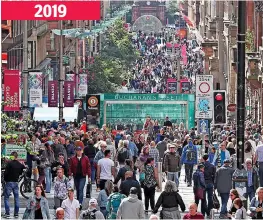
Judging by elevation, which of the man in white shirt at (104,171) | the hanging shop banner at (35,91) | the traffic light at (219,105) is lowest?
the man in white shirt at (104,171)

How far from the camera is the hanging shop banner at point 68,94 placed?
205ft

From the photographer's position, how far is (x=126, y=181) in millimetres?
27812

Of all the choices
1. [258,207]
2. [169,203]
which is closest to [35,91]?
[169,203]

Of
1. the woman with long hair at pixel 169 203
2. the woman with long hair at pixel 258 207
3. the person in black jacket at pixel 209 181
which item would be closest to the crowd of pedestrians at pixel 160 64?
the person in black jacket at pixel 209 181

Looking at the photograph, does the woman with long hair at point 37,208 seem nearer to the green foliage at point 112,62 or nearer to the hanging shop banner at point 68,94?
the hanging shop banner at point 68,94

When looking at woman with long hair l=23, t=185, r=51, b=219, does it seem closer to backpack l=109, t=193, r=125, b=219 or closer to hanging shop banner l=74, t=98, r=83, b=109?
backpack l=109, t=193, r=125, b=219

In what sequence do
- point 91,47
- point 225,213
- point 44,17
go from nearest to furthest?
point 44,17 < point 225,213 < point 91,47

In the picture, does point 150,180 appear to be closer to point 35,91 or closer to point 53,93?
point 35,91

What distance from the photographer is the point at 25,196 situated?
32.8 meters

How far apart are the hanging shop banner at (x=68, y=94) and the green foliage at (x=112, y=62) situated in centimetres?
2038

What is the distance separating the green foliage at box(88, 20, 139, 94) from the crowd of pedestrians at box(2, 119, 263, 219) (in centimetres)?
4414

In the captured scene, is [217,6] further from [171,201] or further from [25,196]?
[171,201]

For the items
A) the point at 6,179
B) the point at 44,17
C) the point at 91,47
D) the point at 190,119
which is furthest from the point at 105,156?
the point at 91,47

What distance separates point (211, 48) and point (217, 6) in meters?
2.63
